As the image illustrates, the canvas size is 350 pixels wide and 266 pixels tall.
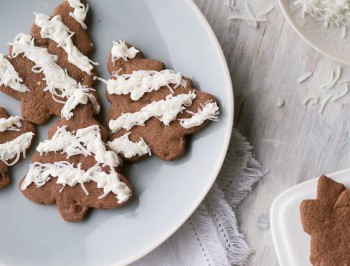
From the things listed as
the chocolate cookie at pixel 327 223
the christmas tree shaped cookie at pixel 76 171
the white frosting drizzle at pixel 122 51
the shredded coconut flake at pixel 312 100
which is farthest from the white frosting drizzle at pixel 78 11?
the chocolate cookie at pixel 327 223

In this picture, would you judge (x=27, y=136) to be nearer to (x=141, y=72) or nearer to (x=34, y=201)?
(x=34, y=201)

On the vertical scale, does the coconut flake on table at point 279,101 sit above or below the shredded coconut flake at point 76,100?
below

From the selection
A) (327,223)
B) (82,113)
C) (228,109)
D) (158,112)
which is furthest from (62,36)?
(327,223)

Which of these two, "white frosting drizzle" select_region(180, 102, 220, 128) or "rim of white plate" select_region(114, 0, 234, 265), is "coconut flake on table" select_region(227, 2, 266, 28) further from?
"white frosting drizzle" select_region(180, 102, 220, 128)

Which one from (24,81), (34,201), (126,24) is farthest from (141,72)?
(34,201)

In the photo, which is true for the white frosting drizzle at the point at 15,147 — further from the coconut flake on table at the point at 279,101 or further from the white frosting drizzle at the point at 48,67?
the coconut flake on table at the point at 279,101

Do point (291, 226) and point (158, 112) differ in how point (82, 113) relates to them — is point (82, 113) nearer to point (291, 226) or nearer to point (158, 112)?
point (158, 112)
